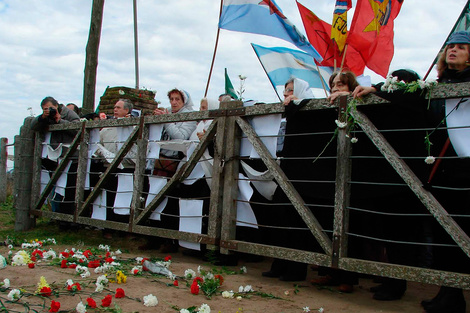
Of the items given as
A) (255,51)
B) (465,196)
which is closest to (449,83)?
(465,196)

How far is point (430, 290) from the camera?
4.86 meters

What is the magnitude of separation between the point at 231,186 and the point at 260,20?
352 centimetres

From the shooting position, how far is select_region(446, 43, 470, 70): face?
3963mm

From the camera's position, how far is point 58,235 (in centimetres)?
785

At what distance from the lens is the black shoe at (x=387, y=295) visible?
14.1ft

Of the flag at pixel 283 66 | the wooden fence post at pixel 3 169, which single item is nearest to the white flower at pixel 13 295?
the flag at pixel 283 66

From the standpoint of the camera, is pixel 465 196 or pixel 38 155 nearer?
pixel 465 196

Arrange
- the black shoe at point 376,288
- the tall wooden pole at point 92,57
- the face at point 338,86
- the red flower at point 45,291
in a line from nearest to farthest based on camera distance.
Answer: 1. the red flower at point 45,291
2. the black shoe at point 376,288
3. the face at point 338,86
4. the tall wooden pole at point 92,57

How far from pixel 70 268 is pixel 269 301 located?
229 cm

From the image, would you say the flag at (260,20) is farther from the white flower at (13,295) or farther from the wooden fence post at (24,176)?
the white flower at (13,295)

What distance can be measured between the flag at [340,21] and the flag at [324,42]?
35cm

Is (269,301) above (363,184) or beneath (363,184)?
beneath

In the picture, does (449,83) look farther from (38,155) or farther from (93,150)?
(38,155)

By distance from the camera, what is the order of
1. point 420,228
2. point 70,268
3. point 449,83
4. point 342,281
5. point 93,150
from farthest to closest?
1. point 93,150
2. point 70,268
3. point 342,281
4. point 420,228
5. point 449,83
